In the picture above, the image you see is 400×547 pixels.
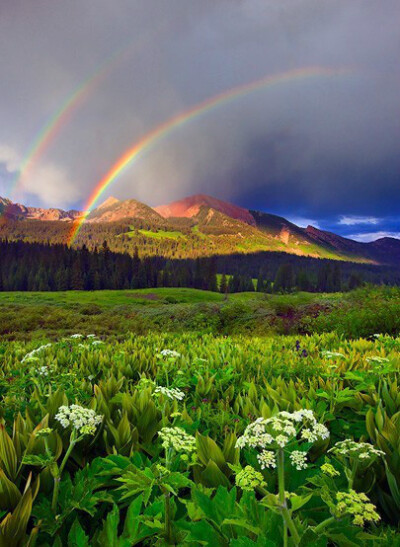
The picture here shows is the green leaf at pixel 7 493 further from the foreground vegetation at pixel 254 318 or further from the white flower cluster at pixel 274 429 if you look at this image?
the foreground vegetation at pixel 254 318

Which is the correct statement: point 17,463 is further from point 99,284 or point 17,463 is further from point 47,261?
point 47,261

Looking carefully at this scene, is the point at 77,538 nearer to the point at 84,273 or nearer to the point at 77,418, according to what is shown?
the point at 77,418

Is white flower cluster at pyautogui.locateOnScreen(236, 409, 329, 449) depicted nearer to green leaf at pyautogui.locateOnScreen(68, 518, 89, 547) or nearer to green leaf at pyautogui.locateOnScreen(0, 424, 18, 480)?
green leaf at pyautogui.locateOnScreen(68, 518, 89, 547)

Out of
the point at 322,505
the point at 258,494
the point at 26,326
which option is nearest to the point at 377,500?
the point at 322,505

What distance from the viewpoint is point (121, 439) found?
2061 millimetres

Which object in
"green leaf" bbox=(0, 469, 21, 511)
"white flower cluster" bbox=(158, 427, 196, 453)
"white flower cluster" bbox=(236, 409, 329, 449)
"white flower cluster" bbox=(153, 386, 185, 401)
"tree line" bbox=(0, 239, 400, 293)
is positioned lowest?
"tree line" bbox=(0, 239, 400, 293)

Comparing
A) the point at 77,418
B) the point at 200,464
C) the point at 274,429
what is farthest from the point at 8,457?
the point at 274,429

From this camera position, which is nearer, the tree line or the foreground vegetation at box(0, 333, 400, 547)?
the foreground vegetation at box(0, 333, 400, 547)

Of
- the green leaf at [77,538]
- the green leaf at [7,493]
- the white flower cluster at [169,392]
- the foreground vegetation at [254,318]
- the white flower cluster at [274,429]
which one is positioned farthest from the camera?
the foreground vegetation at [254,318]

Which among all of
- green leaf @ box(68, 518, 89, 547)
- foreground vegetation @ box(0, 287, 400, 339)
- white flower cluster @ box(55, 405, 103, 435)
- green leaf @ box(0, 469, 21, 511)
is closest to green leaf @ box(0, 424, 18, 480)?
green leaf @ box(0, 469, 21, 511)

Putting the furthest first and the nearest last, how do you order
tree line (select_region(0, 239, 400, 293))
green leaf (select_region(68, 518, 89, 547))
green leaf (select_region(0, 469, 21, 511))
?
tree line (select_region(0, 239, 400, 293)) < green leaf (select_region(0, 469, 21, 511)) < green leaf (select_region(68, 518, 89, 547))

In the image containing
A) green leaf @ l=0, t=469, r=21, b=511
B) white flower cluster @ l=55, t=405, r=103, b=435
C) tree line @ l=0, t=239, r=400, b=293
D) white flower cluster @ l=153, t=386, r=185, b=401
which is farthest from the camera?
tree line @ l=0, t=239, r=400, b=293

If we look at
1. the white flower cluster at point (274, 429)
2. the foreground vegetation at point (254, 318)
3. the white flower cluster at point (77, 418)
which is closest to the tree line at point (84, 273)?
the foreground vegetation at point (254, 318)

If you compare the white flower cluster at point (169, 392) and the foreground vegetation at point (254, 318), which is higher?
the white flower cluster at point (169, 392)
